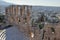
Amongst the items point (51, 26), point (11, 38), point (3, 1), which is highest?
point (3, 1)

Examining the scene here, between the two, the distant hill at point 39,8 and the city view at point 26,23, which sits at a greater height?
the distant hill at point 39,8

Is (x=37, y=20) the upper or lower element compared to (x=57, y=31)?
upper

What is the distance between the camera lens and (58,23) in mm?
1903

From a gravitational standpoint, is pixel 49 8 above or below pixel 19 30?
above

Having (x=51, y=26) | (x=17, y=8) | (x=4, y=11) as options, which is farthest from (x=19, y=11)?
(x=51, y=26)

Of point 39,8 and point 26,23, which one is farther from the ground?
point 39,8

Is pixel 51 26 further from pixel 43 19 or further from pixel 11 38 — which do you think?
pixel 11 38

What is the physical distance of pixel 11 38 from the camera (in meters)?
1.97

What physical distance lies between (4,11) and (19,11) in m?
0.21

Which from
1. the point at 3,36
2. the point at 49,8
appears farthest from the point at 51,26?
the point at 3,36

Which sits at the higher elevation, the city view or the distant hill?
the distant hill

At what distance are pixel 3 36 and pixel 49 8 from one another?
742mm

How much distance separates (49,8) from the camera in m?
1.91

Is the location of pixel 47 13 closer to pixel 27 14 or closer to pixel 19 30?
pixel 27 14
